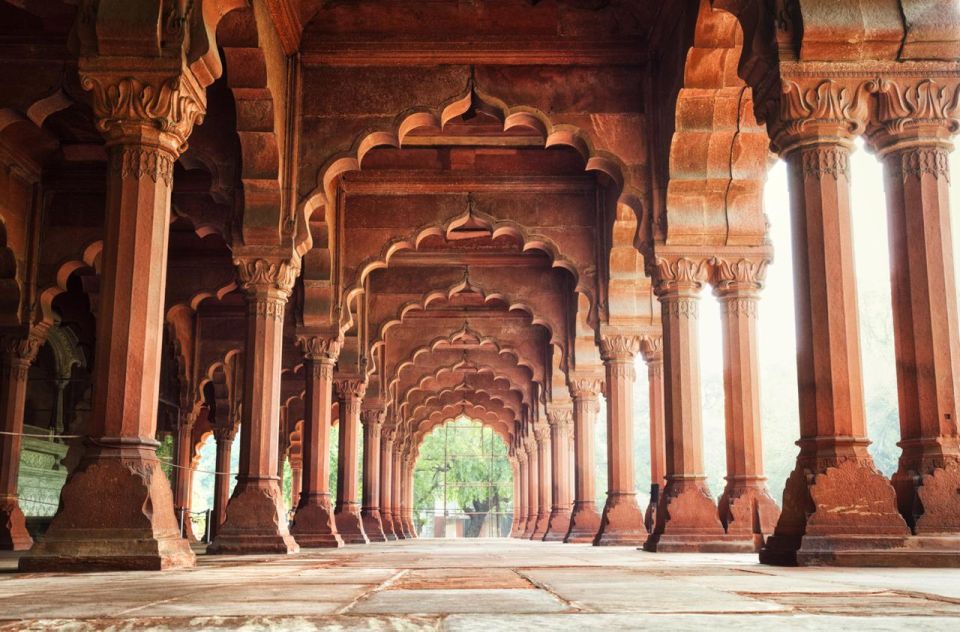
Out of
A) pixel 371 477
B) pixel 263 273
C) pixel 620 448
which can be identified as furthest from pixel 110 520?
pixel 371 477

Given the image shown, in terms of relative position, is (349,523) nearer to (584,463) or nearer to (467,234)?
(584,463)

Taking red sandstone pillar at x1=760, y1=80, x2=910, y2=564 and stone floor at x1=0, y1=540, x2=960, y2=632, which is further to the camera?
red sandstone pillar at x1=760, y1=80, x2=910, y2=564

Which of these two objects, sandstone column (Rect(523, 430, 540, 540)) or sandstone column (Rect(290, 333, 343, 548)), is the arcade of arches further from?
sandstone column (Rect(523, 430, 540, 540))

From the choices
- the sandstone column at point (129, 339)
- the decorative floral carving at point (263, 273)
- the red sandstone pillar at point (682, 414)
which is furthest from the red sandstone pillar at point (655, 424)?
the sandstone column at point (129, 339)

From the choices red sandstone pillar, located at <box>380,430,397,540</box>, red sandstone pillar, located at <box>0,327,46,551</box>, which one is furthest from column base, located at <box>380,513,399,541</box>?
red sandstone pillar, located at <box>0,327,46,551</box>

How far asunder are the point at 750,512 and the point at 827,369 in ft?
14.5

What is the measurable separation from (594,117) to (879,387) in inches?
1889

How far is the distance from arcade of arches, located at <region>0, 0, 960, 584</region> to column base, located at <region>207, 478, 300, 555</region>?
0.03m

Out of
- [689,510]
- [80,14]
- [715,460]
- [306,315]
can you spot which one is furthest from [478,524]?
[80,14]

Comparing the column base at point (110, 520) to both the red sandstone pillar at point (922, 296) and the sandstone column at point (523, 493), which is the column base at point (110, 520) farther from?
the sandstone column at point (523, 493)

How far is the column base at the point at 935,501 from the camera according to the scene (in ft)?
21.4

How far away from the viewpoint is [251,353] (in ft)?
38.2

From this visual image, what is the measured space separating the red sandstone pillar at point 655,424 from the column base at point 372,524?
7.98 meters

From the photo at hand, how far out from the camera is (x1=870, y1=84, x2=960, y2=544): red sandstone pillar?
21.9 ft
